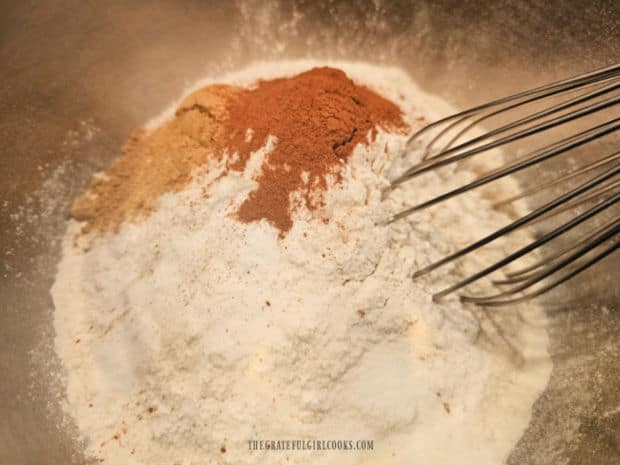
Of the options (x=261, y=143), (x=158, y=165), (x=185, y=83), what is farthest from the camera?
(x=185, y=83)

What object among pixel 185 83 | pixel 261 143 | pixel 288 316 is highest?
pixel 185 83

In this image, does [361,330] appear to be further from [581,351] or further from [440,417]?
[581,351]

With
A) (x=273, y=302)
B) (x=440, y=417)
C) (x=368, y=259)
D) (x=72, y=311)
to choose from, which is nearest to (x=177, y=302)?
(x=273, y=302)

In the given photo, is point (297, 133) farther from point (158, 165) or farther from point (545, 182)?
point (545, 182)

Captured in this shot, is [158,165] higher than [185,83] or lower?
lower

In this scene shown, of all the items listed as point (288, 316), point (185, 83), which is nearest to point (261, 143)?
point (288, 316)

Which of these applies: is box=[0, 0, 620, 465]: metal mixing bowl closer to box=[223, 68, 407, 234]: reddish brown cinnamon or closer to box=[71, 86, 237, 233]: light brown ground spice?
box=[71, 86, 237, 233]: light brown ground spice

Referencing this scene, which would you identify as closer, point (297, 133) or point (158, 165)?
point (297, 133)
